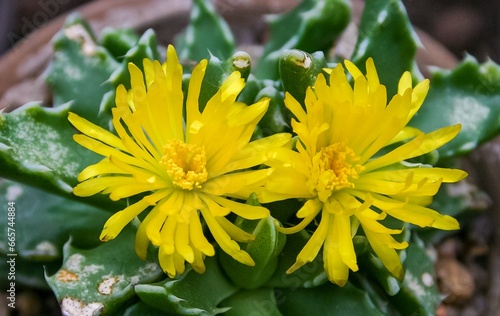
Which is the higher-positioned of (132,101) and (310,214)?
(132,101)

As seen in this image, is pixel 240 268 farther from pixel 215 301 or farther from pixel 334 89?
pixel 334 89

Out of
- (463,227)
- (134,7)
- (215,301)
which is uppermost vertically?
(134,7)

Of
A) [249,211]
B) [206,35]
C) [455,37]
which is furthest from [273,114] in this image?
[455,37]

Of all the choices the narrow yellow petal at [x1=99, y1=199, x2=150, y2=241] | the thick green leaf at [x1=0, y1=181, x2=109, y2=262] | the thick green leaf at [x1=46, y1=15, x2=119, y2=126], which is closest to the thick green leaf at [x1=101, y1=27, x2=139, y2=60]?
the thick green leaf at [x1=46, y1=15, x2=119, y2=126]

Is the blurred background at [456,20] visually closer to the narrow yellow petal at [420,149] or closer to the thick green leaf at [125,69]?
the thick green leaf at [125,69]

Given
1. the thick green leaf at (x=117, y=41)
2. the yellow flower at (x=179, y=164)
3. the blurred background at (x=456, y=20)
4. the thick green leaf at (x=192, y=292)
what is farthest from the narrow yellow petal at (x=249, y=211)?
the blurred background at (x=456, y=20)

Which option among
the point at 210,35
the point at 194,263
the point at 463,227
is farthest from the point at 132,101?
the point at 463,227
